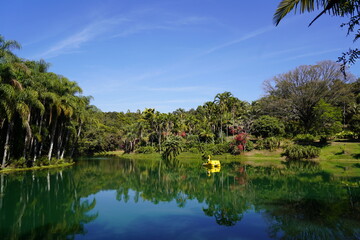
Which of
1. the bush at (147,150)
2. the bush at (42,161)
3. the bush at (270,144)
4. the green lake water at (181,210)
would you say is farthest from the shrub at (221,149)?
the bush at (42,161)

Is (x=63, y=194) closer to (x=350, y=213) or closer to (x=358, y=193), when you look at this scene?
(x=350, y=213)

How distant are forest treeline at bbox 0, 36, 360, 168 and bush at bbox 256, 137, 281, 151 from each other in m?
0.19

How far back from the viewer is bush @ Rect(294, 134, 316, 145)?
46.3 meters

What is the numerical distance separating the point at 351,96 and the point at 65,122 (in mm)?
54797

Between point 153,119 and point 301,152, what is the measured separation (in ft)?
101

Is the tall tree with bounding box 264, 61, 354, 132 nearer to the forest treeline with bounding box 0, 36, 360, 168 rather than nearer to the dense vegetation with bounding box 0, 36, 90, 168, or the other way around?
the forest treeline with bounding box 0, 36, 360, 168

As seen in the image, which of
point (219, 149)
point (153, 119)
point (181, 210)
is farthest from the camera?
point (153, 119)

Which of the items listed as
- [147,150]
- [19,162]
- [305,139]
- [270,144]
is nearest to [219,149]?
[270,144]

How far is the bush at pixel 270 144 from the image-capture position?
46.0 m

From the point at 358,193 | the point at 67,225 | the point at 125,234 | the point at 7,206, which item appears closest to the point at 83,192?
the point at 7,206

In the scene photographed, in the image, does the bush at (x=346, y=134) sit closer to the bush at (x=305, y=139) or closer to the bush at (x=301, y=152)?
the bush at (x=305, y=139)

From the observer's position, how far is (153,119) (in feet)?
188

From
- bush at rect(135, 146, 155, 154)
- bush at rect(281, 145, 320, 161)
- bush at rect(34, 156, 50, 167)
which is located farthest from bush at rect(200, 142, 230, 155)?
bush at rect(34, 156, 50, 167)

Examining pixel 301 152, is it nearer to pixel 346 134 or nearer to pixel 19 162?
pixel 346 134
